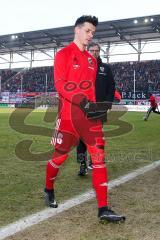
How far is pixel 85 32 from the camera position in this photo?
15.9ft

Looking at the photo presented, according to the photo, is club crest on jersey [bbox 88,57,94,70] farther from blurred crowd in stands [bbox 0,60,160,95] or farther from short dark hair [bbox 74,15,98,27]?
blurred crowd in stands [bbox 0,60,160,95]

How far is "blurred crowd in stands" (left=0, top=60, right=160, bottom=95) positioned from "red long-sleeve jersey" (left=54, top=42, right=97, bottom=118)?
153 ft

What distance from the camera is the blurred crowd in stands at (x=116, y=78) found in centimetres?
5634

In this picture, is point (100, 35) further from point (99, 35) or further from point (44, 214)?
point (44, 214)

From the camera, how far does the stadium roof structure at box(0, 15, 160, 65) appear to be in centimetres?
5550

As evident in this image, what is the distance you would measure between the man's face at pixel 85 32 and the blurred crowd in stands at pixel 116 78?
153 ft

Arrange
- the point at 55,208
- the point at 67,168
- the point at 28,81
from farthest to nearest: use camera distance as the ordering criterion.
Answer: the point at 28,81
the point at 67,168
the point at 55,208

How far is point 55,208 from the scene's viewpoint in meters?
5.19

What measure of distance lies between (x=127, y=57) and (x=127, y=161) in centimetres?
5631

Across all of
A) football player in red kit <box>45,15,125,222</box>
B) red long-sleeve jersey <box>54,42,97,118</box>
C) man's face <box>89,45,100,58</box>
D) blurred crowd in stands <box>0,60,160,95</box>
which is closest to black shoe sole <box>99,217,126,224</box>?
football player in red kit <box>45,15,125,222</box>

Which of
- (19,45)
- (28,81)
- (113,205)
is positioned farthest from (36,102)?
(113,205)

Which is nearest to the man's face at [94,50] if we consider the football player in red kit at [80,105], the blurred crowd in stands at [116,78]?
the football player in red kit at [80,105]

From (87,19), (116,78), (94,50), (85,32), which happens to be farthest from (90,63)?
(116,78)

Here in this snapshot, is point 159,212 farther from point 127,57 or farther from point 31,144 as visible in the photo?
point 127,57
